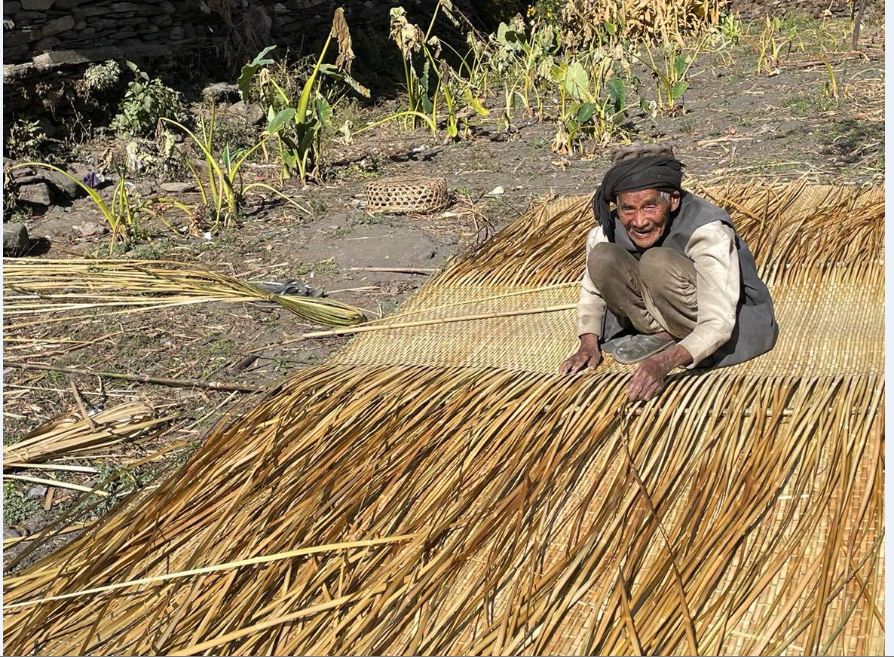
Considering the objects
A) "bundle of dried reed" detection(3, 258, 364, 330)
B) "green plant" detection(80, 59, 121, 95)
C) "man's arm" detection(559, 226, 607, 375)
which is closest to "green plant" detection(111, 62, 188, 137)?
"green plant" detection(80, 59, 121, 95)

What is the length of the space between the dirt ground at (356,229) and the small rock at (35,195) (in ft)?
0.50

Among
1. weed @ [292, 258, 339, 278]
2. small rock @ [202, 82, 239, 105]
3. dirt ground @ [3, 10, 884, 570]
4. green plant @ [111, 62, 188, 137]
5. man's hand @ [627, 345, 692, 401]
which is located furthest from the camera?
small rock @ [202, 82, 239, 105]

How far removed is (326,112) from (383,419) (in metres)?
3.17

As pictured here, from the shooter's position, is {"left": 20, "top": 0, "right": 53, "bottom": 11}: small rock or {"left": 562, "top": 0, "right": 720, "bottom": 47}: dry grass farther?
{"left": 562, "top": 0, "right": 720, "bottom": 47}: dry grass

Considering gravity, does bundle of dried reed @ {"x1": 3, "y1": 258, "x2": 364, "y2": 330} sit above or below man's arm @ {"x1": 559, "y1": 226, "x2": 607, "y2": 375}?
below

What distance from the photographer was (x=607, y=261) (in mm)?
2631

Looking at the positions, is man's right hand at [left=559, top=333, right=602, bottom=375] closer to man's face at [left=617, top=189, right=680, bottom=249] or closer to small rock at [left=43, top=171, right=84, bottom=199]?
man's face at [left=617, top=189, right=680, bottom=249]

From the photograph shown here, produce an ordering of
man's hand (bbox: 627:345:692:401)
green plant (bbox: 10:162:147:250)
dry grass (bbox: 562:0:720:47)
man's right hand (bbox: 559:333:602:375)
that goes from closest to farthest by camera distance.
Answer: man's hand (bbox: 627:345:692:401) < man's right hand (bbox: 559:333:602:375) < green plant (bbox: 10:162:147:250) < dry grass (bbox: 562:0:720:47)

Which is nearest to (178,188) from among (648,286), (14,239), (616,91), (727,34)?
(14,239)

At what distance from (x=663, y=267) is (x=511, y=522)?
0.88m

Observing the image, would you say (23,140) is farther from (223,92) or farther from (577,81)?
(577,81)

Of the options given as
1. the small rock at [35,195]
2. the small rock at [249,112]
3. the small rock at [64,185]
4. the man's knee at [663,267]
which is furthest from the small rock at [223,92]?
the man's knee at [663,267]

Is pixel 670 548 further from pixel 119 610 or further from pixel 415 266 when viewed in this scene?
pixel 415 266

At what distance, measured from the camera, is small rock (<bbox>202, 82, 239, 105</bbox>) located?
665cm
